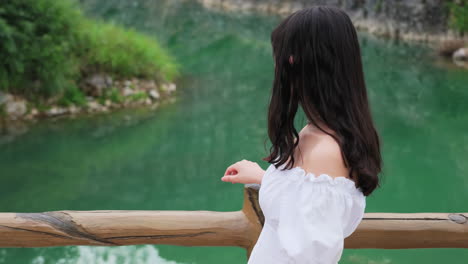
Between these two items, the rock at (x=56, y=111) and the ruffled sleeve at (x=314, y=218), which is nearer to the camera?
the ruffled sleeve at (x=314, y=218)

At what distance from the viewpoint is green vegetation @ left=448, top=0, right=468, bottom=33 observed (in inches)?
373

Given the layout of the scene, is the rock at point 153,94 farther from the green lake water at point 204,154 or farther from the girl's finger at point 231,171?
the girl's finger at point 231,171

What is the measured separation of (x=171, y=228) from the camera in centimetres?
148

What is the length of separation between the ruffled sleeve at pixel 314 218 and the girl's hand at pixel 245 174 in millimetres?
228

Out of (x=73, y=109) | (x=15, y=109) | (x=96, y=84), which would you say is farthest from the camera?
(x=96, y=84)

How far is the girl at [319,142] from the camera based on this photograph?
3.08 ft

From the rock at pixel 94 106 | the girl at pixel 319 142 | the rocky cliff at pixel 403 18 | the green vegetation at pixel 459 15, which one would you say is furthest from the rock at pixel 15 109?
the green vegetation at pixel 459 15

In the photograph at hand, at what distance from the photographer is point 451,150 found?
503cm

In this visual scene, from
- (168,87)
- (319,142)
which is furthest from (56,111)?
(319,142)

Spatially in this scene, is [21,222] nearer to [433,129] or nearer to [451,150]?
[451,150]

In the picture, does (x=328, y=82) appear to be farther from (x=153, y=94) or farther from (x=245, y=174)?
(x=153, y=94)

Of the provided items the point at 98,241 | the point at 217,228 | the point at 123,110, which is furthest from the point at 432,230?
the point at 123,110

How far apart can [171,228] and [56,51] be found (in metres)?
4.78

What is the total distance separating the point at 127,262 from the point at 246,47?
606 cm
